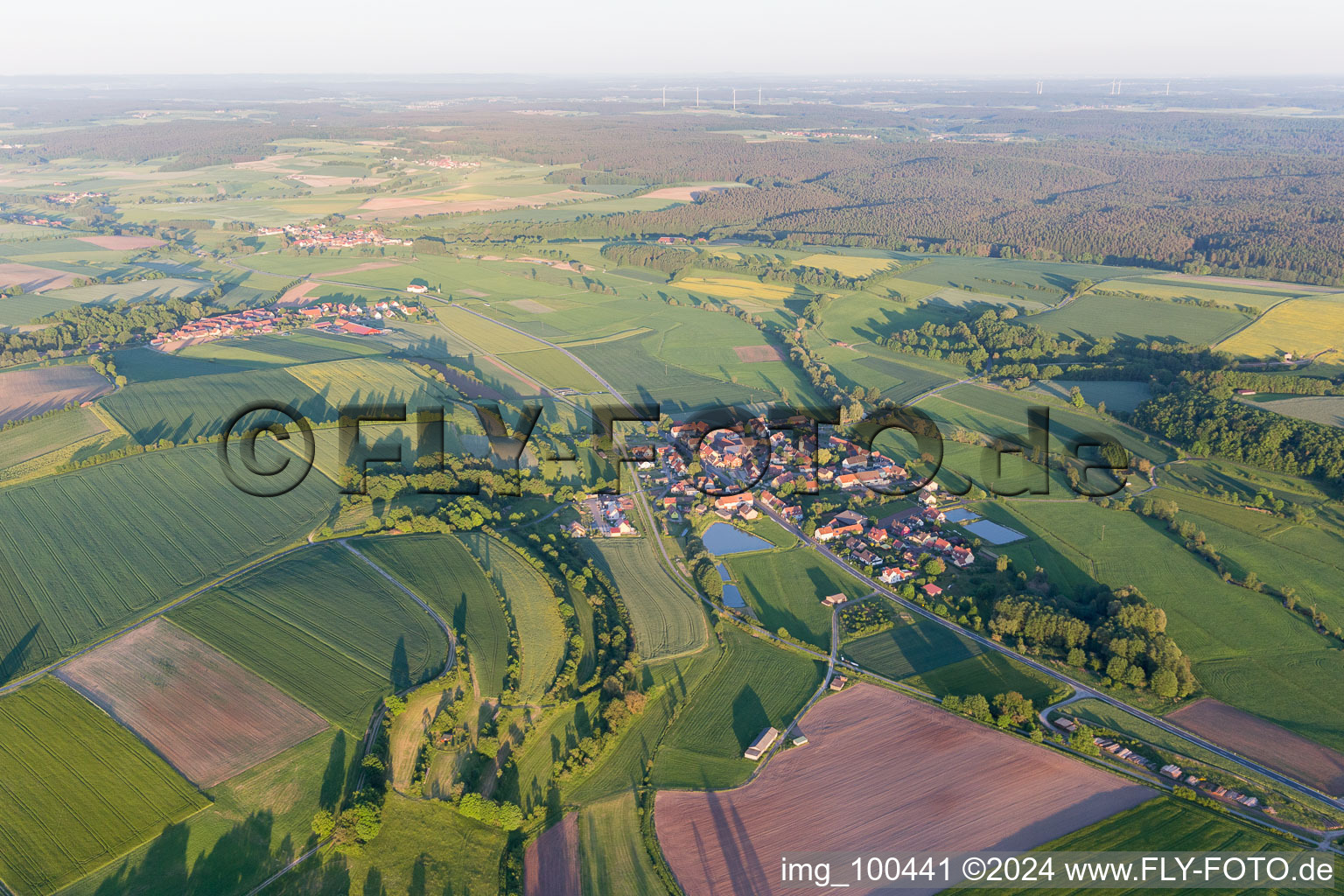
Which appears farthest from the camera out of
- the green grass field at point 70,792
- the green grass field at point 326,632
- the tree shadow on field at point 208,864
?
the green grass field at point 326,632

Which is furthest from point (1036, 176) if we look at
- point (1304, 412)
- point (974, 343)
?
point (1304, 412)

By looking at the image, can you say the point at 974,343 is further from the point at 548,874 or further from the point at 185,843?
the point at 185,843

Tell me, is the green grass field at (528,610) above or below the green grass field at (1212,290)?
below

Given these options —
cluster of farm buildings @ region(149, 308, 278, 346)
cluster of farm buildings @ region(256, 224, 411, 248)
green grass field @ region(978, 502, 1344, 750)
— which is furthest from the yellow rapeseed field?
cluster of farm buildings @ region(256, 224, 411, 248)

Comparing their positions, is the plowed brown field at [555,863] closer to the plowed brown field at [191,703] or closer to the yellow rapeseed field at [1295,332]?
the plowed brown field at [191,703]

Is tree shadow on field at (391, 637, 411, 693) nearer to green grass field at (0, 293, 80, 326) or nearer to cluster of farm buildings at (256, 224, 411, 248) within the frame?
green grass field at (0, 293, 80, 326)

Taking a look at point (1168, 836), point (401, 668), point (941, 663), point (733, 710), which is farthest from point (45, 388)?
point (1168, 836)

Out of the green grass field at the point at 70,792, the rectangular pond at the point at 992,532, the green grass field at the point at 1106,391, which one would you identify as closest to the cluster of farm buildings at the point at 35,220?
the green grass field at the point at 70,792
